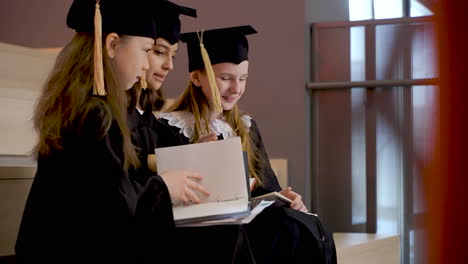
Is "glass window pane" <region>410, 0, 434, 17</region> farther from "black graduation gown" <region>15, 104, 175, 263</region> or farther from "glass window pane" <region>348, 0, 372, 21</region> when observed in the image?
"black graduation gown" <region>15, 104, 175, 263</region>

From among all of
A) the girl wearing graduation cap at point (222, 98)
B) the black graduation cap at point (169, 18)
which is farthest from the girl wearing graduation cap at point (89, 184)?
the girl wearing graduation cap at point (222, 98)

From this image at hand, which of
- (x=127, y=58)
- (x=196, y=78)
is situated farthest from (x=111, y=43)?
(x=196, y=78)

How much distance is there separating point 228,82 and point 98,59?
0.87 meters

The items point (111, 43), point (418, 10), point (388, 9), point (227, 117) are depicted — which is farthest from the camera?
point (388, 9)

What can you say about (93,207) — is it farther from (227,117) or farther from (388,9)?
(388,9)

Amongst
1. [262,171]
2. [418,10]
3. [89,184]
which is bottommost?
[262,171]

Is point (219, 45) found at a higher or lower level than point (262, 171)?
higher

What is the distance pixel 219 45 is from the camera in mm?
2602

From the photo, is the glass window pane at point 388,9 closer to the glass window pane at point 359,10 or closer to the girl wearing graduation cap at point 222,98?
the glass window pane at point 359,10

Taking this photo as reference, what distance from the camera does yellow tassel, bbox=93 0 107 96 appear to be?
68.4 inches

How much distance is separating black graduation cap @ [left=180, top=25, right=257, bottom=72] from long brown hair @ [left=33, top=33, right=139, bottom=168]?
0.79 m

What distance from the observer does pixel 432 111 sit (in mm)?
3678

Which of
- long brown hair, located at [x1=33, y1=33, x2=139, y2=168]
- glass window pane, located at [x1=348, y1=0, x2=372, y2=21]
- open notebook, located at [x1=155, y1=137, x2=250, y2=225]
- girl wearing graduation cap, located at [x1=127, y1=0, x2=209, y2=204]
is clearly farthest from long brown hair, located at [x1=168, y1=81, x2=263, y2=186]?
glass window pane, located at [x1=348, y1=0, x2=372, y2=21]

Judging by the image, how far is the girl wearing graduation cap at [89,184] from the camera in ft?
5.49
